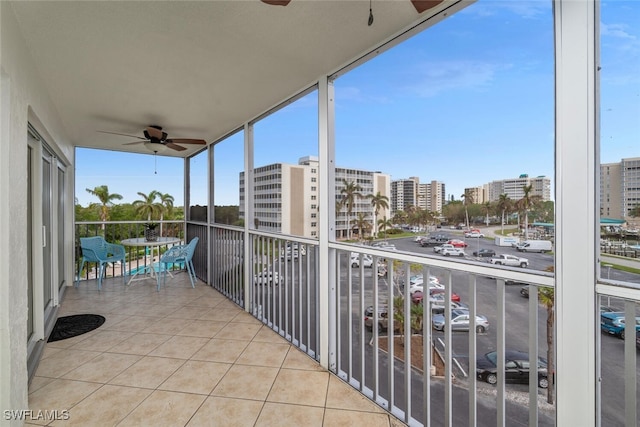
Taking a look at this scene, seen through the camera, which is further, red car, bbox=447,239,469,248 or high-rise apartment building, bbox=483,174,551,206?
red car, bbox=447,239,469,248

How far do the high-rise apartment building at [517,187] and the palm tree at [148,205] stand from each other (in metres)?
7.76

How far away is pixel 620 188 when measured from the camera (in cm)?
102

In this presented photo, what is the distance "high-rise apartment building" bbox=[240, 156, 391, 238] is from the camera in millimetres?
1968

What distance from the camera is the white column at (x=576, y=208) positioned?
3.44ft

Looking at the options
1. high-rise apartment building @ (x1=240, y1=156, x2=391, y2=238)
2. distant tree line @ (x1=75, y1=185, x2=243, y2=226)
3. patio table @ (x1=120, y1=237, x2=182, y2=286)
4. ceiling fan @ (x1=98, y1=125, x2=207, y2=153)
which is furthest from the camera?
patio table @ (x1=120, y1=237, x2=182, y2=286)

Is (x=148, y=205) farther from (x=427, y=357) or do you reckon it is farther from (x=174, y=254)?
(x=427, y=357)

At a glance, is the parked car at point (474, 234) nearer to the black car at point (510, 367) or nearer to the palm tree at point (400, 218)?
the palm tree at point (400, 218)

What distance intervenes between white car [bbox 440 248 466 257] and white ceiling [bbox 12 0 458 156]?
4.13 ft

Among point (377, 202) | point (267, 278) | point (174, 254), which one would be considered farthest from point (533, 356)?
point (174, 254)

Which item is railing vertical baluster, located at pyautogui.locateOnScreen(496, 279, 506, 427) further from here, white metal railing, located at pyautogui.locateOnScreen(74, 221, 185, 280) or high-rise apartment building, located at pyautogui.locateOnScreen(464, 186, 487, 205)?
white metal railing, located at pyautogui.locateOnScreen(74, 221, 185, 280)

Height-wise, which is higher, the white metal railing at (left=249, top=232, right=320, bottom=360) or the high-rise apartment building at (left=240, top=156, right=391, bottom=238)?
the high-rise apartment building at (left=240, top=156, right=391, bottom=238)

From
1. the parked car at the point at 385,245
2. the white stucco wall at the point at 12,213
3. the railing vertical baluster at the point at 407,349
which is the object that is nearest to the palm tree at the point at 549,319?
the railing vertical baluster at the point at 407,349

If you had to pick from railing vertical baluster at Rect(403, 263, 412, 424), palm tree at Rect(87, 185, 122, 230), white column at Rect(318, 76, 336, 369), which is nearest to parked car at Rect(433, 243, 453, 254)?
railing vertical baluster at Rect(403, 263, 412, 424)

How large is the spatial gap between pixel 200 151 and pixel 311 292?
3642 mm
